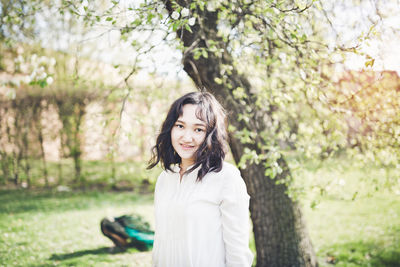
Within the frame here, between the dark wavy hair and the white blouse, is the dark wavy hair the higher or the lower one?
the higher one

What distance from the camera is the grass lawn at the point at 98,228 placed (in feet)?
14.4

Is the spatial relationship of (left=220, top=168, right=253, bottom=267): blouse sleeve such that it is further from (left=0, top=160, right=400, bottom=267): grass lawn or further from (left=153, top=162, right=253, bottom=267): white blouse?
(left=0, top=160, right=400, bottom=267): grass lawn

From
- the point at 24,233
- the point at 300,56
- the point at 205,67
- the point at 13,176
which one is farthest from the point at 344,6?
the point at 13,176

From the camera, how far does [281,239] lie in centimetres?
350

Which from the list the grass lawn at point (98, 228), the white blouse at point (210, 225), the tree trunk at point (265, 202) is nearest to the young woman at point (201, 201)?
the white blouse at point (210, 225)

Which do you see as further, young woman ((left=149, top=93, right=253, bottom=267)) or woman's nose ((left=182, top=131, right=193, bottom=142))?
woman's nose ((left=182, top=131, right=193, bottom=142))

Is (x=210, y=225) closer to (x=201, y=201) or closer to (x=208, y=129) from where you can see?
(x=201, y=201)

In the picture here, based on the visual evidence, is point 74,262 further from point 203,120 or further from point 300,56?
point 300,56

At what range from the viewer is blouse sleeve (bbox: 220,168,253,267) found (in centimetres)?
168

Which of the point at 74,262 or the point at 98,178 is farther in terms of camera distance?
the point at 98,178

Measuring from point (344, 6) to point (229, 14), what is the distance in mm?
1596

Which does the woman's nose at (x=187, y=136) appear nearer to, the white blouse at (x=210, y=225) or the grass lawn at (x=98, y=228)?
the white blouse at (x=210, y=225)

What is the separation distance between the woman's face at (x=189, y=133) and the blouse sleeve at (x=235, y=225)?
1.08 ft

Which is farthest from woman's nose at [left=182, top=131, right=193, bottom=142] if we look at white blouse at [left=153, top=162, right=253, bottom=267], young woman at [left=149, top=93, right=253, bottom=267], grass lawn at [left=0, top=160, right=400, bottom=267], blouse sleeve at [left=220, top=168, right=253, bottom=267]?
grass lawn at [left=0, top=160, right=400, bottom=267]
